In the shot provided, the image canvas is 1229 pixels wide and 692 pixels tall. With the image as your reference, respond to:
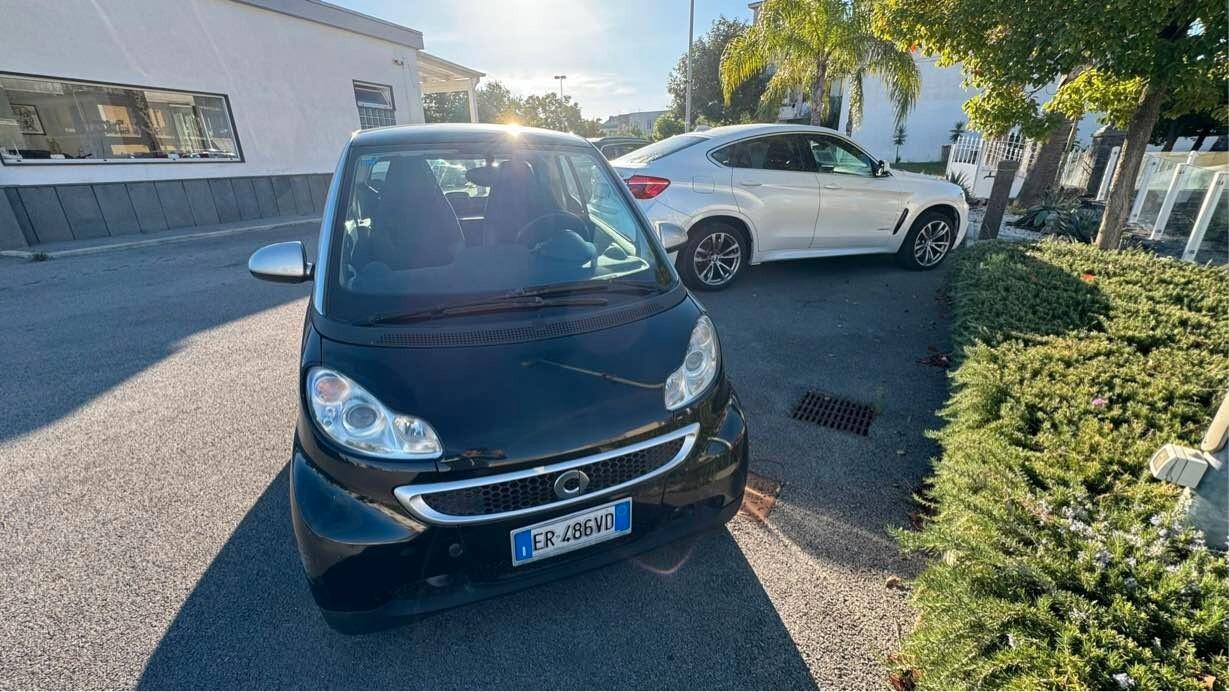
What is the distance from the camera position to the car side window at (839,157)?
5426mm

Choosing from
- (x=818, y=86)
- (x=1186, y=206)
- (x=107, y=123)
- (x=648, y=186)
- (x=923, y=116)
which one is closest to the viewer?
(x=648, y=186)

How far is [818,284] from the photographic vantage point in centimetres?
580

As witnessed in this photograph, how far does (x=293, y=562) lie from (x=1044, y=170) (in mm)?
13131

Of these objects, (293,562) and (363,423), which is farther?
(293,562)

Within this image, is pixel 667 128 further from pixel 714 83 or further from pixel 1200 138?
pixel 1200 138

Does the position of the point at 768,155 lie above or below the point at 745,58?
below

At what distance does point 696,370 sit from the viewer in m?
1.94

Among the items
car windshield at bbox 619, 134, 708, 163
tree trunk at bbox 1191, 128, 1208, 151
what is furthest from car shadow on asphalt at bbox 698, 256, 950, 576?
tree trunk at bbox 1191, 128, 1208, 151

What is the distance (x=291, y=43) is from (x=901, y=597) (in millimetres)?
14736

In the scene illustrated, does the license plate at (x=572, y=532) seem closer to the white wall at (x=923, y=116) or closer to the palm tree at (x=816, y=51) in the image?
the palm tree at (x=816, y=51)

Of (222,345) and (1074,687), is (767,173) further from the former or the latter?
(222,345)

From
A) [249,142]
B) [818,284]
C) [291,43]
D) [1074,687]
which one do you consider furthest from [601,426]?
[291,43]

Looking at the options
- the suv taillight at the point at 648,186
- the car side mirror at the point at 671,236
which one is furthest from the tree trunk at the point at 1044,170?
the car side mirror at the point at 671,236

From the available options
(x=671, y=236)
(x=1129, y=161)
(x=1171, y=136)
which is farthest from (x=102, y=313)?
(x=1171, y=136)
